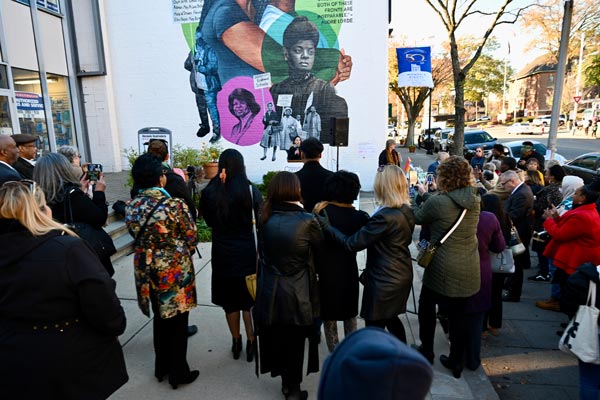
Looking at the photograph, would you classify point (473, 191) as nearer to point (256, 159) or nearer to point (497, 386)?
point (497, 386)

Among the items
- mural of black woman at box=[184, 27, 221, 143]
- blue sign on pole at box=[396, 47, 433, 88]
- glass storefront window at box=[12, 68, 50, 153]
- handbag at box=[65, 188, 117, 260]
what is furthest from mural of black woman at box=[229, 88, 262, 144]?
handbag at box=[65, 188, 117, 260]

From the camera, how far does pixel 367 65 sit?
1155 cm

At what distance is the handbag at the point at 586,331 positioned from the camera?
7.91 ft

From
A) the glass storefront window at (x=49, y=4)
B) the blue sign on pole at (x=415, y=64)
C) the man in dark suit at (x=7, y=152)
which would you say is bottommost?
the man in dark suit at (x=7, y=152)

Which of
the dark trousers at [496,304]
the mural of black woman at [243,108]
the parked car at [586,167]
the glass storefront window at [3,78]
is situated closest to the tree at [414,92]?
the parked car at [586,167]

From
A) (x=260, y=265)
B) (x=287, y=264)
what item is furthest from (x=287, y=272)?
(x=260, y=265)

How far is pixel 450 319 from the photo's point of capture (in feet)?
11.3

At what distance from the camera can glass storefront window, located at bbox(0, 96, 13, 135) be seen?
352 inches

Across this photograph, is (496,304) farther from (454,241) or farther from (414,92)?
(414,92)

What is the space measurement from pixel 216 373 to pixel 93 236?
1.64 meters

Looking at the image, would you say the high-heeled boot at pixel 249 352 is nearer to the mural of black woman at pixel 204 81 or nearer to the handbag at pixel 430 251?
the handbag at pixel 430 251

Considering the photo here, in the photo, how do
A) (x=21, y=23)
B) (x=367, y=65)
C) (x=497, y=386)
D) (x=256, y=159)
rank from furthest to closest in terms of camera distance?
(x=256, y=159) → (x=367, y=65) → (x=21, y=23) → (x=497, y=386)

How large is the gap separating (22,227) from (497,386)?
154 inches

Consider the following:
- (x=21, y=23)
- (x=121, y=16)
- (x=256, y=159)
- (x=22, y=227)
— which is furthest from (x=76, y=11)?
(x=22, y=227)
